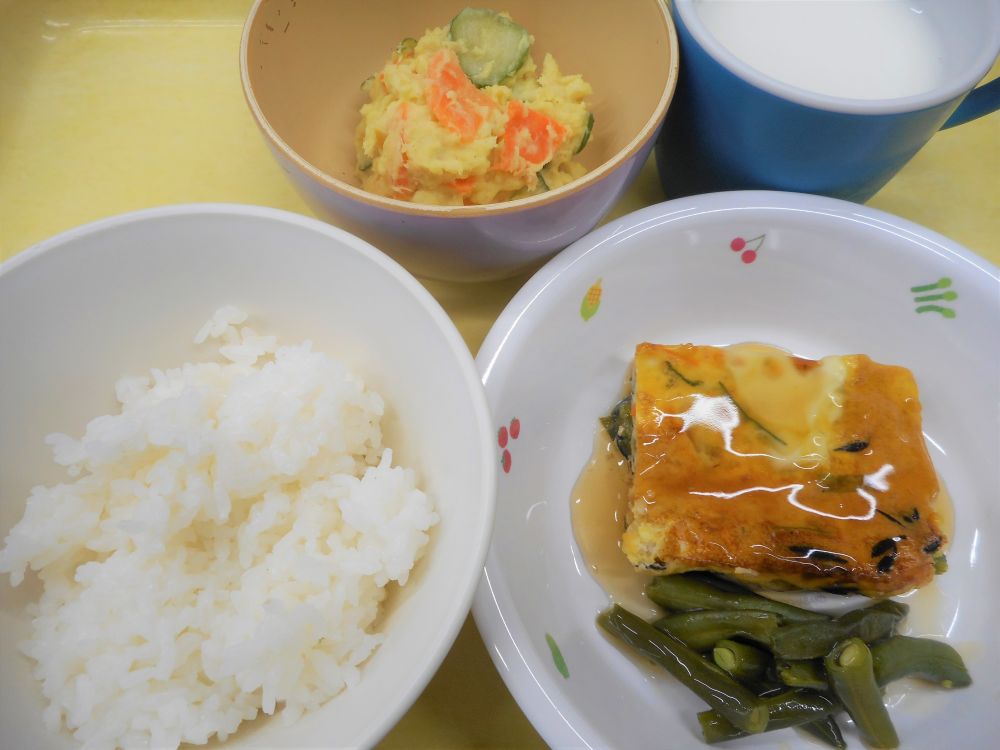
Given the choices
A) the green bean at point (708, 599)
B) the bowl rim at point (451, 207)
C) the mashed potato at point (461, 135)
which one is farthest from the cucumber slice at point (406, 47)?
the green bean at point (708, 599)

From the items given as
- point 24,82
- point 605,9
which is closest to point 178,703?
point 605,9

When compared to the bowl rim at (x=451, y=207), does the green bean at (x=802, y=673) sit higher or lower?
lower

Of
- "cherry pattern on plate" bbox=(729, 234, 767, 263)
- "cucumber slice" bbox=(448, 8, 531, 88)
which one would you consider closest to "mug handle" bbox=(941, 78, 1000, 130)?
"cherry pattern on plate" bbox=(729, 234, 767, 263)

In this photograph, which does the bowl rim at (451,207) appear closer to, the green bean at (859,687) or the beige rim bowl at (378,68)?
the beige rim bowl at (378,68)

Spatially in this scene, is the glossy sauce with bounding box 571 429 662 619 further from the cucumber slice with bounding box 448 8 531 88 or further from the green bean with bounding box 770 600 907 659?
the cucumber slice with bounding box 448 8 531 88

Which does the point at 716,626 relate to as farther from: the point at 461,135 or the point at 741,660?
the point at 461,135

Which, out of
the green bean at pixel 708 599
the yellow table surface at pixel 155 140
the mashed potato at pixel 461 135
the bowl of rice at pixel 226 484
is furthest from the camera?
the yellow table surface at pixel 155 140

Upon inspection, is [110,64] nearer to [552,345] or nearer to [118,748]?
[552,345]
